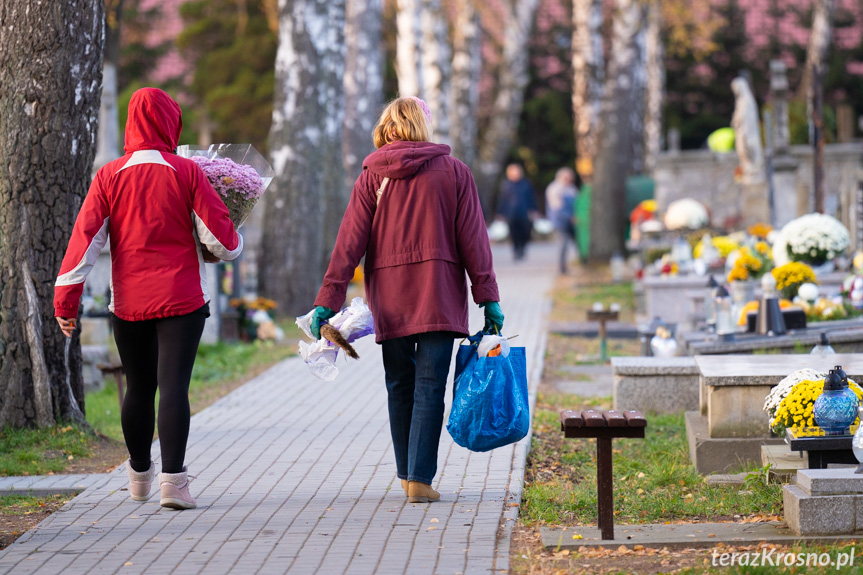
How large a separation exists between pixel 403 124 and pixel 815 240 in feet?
22.9

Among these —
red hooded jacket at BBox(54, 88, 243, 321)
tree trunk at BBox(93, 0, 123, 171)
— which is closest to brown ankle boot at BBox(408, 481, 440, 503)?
red hooded jacket at BBox(54, 88, 243, 321)

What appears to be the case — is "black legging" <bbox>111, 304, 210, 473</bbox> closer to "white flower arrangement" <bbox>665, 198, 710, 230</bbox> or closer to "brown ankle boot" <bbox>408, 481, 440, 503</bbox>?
"brown ankle boot" <bbox>408, 481, 440, 503</bbox>

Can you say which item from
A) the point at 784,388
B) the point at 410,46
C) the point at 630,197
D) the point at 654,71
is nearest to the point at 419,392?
the point at 784,388

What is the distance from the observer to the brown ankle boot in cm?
569

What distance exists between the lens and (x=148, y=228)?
5504 millimetres

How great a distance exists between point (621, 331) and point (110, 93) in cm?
799

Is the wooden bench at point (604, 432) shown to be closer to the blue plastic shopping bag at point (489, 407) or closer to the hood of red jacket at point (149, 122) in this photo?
the blue plastic shopping bag at point (489, 407)

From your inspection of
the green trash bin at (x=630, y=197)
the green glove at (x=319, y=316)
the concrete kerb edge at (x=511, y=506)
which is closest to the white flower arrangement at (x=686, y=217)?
the green trash bin at (x=630, y=197)

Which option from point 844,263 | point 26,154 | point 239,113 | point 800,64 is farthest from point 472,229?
point 800,64

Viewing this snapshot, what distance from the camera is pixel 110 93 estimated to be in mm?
16906

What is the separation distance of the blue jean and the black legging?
91cm

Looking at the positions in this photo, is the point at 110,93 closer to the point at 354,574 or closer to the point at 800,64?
the point at 354,574

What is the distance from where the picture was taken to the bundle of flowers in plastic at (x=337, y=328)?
5602 mm

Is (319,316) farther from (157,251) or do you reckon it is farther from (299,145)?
(299,145)
